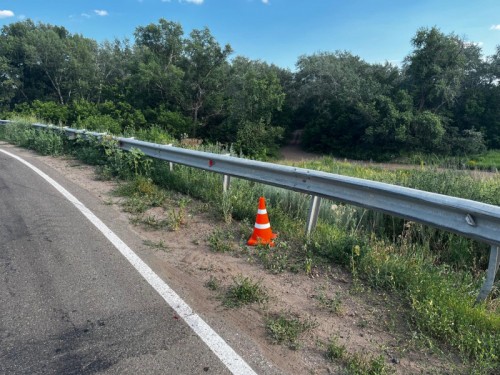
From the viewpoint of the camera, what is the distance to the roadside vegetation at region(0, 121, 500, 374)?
2.81m

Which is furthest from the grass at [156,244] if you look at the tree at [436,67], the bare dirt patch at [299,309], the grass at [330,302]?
the tree at [436,67]

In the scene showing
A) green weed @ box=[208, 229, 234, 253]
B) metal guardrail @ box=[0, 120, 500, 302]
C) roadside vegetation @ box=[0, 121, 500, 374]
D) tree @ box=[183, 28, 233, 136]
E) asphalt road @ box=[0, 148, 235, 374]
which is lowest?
asphalt road @ box=[0, 148, 235, 374]

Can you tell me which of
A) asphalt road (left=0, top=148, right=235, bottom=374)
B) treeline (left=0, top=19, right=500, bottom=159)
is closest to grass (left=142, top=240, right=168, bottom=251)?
asphalt road (left=0, top=148, right=235, bottom=374)

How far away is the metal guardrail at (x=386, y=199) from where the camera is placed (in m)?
3.11

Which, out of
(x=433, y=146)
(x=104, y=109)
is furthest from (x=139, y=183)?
(x=433, y=146)

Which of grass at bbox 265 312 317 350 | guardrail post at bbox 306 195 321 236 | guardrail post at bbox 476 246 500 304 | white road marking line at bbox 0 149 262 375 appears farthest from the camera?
guardrail post at bbox 306 195 321 236

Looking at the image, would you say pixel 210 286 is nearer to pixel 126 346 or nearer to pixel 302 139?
pixel 126 346

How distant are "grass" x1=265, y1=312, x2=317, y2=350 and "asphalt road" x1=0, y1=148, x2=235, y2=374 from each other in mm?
510

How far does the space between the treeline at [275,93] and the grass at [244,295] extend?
1333 inches

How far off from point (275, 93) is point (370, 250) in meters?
45.2

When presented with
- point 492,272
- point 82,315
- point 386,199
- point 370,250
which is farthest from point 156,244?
point 492,272

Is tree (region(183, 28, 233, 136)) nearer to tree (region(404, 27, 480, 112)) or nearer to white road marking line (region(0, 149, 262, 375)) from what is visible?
tree (region(404, 27, 480, 112))

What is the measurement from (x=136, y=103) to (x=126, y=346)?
1880 inches

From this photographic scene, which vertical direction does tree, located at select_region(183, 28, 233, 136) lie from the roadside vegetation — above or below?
above
